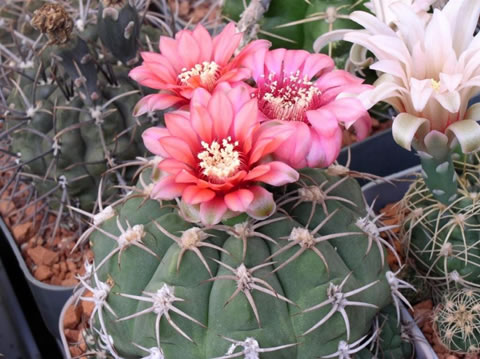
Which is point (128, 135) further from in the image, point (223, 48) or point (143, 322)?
point (143, 322)

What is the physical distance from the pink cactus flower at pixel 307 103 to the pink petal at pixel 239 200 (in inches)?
2.9

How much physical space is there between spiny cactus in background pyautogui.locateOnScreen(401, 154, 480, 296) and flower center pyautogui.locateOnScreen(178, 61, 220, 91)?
0.37m

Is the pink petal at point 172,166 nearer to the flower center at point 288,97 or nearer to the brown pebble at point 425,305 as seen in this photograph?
the flower center at point 288,97

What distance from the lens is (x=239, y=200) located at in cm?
66

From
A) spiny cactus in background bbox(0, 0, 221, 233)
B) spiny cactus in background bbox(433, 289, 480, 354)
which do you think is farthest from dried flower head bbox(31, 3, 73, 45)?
spiny cactus in background bbox(433, 289, 480, 354)

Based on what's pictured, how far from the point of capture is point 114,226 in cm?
84

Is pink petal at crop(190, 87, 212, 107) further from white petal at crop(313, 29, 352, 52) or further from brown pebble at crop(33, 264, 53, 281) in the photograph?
brown pebble at crop(33, 264, 53, 281)

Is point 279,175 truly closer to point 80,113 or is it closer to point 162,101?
point 162,101

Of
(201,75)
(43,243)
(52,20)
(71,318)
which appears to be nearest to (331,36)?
(201,75)

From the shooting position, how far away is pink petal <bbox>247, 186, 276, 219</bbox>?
0.69 m

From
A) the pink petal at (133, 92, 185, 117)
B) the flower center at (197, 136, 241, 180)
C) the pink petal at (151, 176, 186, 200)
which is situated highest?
the pink petal at (133, 92, 185, 117)

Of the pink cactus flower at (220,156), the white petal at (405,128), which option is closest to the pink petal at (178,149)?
the pink cactus flower at (220,156)

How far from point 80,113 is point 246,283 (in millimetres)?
530

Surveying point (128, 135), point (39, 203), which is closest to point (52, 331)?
point (39, 203)
